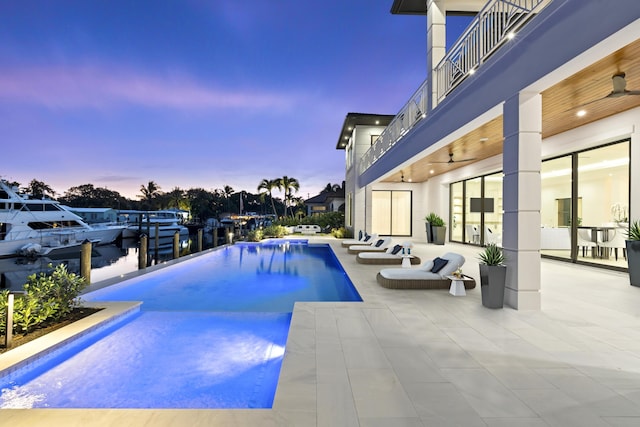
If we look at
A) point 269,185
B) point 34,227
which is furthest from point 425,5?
point 269,185

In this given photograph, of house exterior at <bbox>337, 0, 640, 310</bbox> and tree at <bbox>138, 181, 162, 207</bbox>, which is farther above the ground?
tree at <bbox>138, 181, 162, 207</bbox>

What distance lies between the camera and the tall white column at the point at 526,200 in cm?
479

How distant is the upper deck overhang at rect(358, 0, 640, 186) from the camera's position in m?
3.50

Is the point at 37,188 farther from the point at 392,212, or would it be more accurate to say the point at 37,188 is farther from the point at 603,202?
the point at 603,202

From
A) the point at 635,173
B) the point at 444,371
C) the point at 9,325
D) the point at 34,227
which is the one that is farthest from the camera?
the point at 34,227

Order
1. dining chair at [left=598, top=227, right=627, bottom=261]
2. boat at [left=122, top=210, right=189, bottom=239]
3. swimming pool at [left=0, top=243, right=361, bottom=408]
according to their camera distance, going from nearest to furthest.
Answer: swimming pool at [left=0, top=243, right=361, bottom=408] < dining chair at [left=598, top=227, right=627, bottom=261] < boat at [left=122, top=210, right=189, bottom=239]

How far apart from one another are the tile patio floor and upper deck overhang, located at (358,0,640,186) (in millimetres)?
3194

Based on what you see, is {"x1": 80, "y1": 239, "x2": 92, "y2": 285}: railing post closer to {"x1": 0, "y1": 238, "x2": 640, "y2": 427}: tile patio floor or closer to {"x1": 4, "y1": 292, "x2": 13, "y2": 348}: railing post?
{"x1": 4, "y1": 292, "x2": 13, "y2": 348}: railing post

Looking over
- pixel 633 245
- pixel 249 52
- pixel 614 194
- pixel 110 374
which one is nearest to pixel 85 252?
pixel 110 374

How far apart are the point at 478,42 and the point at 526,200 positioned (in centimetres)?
320

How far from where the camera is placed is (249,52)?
20969 mm

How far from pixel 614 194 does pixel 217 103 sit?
2541 cm

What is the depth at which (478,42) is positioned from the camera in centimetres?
610

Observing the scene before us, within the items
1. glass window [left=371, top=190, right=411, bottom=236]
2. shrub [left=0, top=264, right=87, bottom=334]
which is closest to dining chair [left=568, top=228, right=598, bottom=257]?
glass window [left=371, top=190, right=411, bottom=236]
